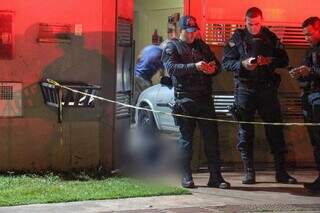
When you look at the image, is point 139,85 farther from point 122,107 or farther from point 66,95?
point 66,95

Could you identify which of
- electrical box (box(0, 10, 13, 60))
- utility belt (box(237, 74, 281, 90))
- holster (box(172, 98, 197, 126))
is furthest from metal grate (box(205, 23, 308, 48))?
electrical box (box(0, 10, 13, 60))

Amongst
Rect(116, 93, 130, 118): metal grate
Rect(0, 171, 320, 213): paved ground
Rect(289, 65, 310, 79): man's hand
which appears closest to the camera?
Rect(0, 171, 320, 213): paved ground

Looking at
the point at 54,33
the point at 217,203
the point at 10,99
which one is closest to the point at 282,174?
the point at 217,203

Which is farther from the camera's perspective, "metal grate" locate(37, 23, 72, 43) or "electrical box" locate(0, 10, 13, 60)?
"metal grate" locate(37, 23, 72, 43)

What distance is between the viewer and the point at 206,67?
25.6ft

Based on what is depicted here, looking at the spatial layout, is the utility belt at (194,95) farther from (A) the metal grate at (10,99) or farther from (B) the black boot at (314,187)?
(A) the metal grate at (10,99)

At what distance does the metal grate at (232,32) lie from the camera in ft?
30.8

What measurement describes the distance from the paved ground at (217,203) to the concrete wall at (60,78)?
5.29 feet

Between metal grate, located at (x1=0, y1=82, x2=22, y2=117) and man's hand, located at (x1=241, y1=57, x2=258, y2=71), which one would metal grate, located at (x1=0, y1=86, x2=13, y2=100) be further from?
man's hand, located at (x1=241, y1=57, x2=258, y2=71)

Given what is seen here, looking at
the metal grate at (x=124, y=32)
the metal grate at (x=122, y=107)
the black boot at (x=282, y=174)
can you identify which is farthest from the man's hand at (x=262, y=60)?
the metal grate at (x=122, y=107)

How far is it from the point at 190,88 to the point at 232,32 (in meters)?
1.70

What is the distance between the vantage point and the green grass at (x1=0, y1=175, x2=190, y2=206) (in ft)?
24.1

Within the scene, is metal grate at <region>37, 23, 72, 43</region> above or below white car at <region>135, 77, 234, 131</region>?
above

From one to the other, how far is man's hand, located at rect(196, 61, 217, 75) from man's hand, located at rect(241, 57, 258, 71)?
0.40 m
